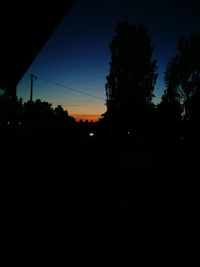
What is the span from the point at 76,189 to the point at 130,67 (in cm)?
1908

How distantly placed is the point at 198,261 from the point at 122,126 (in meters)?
16.6

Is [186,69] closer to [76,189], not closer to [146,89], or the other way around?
[146,89]

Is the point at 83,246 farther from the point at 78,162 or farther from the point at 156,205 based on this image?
the point at 78,162

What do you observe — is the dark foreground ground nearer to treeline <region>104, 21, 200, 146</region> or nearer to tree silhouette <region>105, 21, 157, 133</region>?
treeline <region>104, 21, 200, 146</region>

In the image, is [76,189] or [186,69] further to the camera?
[186,69]

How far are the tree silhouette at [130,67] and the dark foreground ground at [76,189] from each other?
10.3 m

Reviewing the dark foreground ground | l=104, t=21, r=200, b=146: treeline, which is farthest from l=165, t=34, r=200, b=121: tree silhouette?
the dark foreground ground

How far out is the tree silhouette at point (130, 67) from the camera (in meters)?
23.5

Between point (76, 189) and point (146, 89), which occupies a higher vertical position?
point (146, 89)

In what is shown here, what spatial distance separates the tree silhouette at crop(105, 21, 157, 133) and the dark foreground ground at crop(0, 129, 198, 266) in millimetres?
10323

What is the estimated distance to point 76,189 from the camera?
654cm

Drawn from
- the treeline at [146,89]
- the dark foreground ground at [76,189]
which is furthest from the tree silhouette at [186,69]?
the dark foreground ground at [76,189]

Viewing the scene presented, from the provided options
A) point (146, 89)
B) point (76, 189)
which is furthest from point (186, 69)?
point (76, 189)

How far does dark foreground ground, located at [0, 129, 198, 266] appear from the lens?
3.72 m
